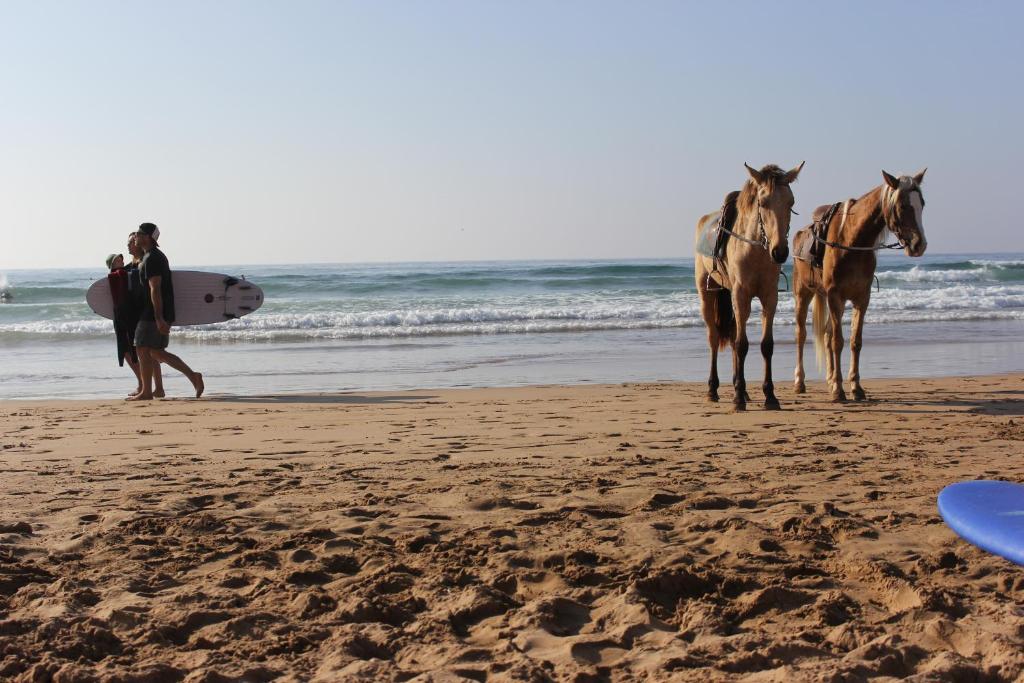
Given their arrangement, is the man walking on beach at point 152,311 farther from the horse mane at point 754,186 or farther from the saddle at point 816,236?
the saddle at point 816,236

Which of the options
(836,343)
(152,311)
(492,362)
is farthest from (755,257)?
(492,362)

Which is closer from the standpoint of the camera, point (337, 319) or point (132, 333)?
point (132, 333)

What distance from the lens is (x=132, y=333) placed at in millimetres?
10445

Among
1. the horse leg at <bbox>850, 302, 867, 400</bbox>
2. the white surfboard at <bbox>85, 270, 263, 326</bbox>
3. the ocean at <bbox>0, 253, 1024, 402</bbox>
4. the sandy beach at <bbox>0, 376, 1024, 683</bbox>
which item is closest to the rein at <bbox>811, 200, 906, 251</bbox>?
the horse leg at <bbox>850, 302, 867, 400</bbox>

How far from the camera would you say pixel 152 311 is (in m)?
9.91

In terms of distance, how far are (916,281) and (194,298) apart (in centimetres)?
3197

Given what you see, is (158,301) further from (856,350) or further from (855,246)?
(856,350)

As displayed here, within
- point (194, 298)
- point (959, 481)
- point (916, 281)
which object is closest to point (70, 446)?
point (959, 481)

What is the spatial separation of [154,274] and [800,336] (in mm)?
6674

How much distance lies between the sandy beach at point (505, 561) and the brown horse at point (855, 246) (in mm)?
2222

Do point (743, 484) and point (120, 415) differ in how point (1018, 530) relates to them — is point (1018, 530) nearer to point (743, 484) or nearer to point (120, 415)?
point (743, 484)

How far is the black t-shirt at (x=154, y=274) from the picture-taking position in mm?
9844

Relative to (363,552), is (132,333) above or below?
above

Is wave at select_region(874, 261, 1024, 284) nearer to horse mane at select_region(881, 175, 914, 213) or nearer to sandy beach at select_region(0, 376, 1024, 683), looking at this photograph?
horse mane at select_region(881, 175, 914, 213)
